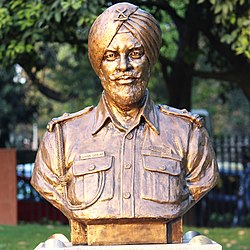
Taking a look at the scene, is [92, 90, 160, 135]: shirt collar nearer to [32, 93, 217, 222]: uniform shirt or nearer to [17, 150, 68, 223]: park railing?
[32, 93, 217, 222]: uniform shirt

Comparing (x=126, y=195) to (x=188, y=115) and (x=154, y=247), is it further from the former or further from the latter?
(x=188, y=115)

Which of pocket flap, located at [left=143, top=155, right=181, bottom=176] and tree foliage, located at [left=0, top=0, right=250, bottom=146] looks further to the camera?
tree foliage, located at [left=0, top=0, right=250, bottom=146]

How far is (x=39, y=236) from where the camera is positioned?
10906 millimetres

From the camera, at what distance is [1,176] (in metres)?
12.9

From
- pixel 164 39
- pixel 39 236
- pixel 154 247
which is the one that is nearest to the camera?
pixel 154 247

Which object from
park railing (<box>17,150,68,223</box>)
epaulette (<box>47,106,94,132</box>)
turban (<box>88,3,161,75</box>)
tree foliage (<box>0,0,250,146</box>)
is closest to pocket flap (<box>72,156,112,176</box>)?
epaulette (<box>47,106,94,132</box>)

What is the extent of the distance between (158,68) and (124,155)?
32.8 ft

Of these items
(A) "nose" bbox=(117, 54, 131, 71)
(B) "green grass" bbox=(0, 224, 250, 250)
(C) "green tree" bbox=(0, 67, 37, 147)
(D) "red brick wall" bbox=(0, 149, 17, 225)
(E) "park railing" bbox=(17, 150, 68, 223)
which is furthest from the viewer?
(C) "green tree" bbox=(0, 67, 37, 147)

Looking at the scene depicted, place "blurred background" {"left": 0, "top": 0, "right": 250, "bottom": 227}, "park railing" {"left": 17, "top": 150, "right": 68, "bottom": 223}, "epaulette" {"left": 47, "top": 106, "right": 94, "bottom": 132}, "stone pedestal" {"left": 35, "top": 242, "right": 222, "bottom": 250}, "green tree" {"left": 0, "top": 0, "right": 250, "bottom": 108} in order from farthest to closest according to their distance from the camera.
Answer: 1. "park railing" {"left": 17, "top": 150, "right": 68, "bottom": 223}
2. "blurred background" {"left": 0, "top": 0, "right": 250, "bottom": 227}
3. "green tree" {"left": 0, "top": 0, "right": 250, "bottom": 108}
4. "epaulette" {"left": 47, "top": 106, "right": 94, "bottom": 132}
5. "stone pedestal" {"left": 35, "top": 242, "right": 222, "bottom": 250}

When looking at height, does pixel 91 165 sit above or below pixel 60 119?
below

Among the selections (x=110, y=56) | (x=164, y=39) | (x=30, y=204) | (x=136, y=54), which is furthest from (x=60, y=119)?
(x=30, y=204)

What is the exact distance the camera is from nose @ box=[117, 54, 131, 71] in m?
4.59

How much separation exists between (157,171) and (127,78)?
60 centimetres

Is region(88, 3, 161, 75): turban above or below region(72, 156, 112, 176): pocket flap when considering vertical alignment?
above
